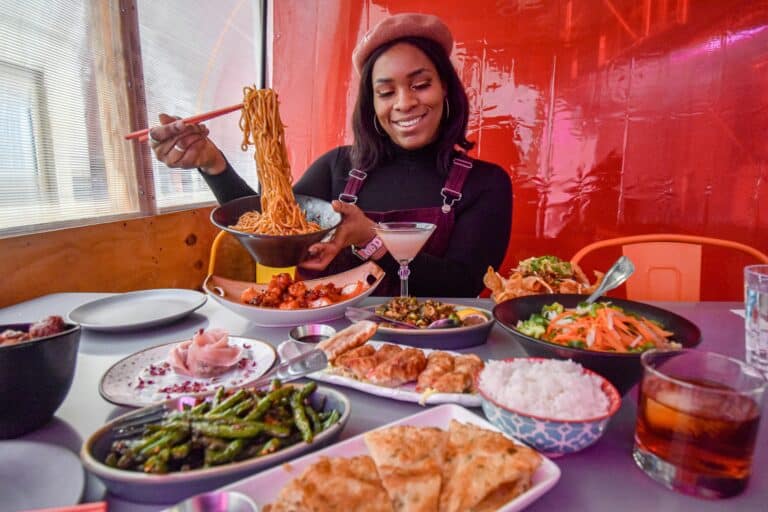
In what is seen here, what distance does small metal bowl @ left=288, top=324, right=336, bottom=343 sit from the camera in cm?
145

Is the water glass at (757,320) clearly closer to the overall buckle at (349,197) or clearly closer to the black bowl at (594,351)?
the black bowl at (594,351)

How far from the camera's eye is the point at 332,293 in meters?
1.80

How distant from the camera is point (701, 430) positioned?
0.75 meters

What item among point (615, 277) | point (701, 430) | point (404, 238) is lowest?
point (701, 430)

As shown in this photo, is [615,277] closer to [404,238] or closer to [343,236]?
[404,238]

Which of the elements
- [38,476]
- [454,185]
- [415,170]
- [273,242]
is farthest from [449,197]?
[38,476]

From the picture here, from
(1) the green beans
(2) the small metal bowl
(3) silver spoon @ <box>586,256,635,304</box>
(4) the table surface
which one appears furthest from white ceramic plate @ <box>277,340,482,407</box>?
(3) silver spoon @ <box>586,256,635,304</box>

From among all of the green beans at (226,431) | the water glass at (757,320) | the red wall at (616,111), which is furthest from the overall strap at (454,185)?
the green beans at (226,431)

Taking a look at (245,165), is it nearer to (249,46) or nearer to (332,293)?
(249,46)

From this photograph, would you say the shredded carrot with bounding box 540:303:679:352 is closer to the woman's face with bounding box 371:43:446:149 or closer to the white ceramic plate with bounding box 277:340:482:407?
the white ceramic plate with bounding box 277:340:482:407

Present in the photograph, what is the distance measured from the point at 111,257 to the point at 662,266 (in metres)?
3.23

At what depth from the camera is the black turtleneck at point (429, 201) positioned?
8.36 ft

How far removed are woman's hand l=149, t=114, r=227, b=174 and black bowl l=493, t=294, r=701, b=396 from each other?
64.0 inches

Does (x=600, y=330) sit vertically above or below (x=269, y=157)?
below
